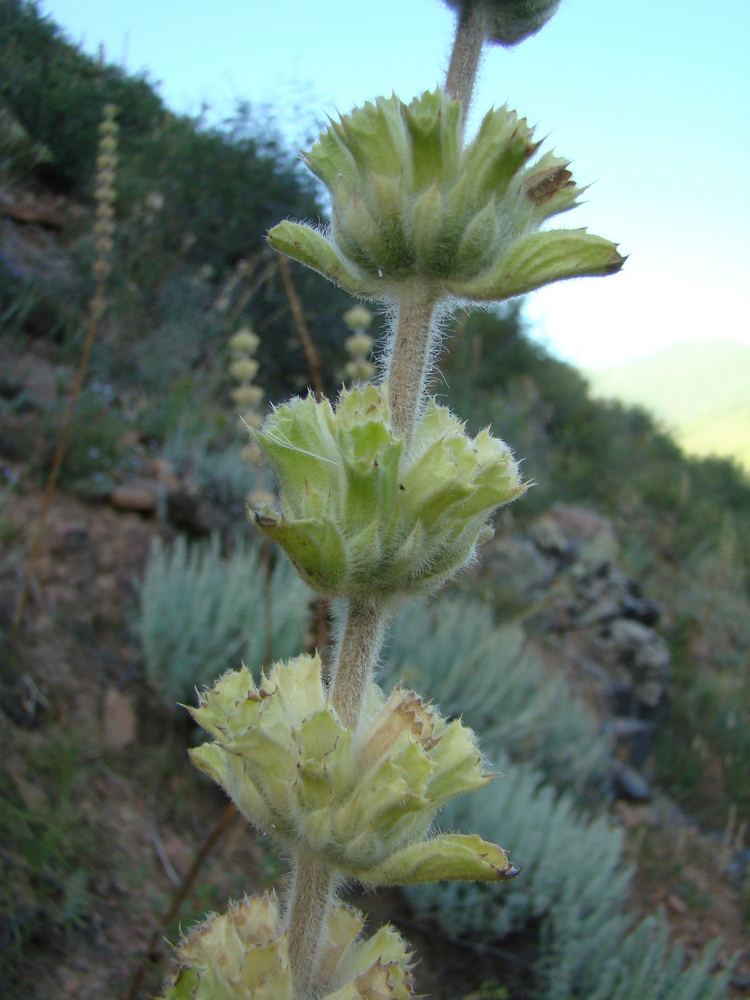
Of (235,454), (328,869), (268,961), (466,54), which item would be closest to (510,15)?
(466,54)

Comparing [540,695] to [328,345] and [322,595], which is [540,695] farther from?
Result: [328,345]

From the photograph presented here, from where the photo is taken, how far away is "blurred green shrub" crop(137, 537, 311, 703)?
3.38 meters

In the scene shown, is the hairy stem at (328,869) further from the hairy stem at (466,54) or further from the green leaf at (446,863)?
the hairy stem at (466,54)

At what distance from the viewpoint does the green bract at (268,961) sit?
943mm

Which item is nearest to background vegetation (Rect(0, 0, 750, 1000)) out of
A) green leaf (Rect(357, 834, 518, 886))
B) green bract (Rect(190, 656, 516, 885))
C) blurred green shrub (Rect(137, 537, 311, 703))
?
blurred green shrub (Rect(137, 537, 311, 703))

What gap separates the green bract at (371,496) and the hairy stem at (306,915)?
0.40 metres

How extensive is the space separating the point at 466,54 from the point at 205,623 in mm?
2936

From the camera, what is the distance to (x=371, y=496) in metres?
0.91

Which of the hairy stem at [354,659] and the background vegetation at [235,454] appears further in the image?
the background vegetation at [235,454]

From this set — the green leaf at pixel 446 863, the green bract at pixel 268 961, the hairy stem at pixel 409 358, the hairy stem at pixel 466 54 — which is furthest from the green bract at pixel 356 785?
the hairy stem at pixel 466 54

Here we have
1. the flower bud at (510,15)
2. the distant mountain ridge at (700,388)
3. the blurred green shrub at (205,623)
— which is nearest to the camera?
the flower bud at (510,15)

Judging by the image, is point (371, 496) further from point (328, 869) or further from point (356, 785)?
point (328, 869)

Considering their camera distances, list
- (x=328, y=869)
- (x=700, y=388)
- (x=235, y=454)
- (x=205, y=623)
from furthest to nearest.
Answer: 1. (x=700, y=388)
2. (x=235, y=454)
3. (x=205, y=623)
4. (x=328, y=869)

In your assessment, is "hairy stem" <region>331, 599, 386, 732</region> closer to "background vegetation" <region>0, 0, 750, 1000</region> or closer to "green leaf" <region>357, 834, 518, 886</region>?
"green leaf" <region>357, 834, 518, 886</region>
